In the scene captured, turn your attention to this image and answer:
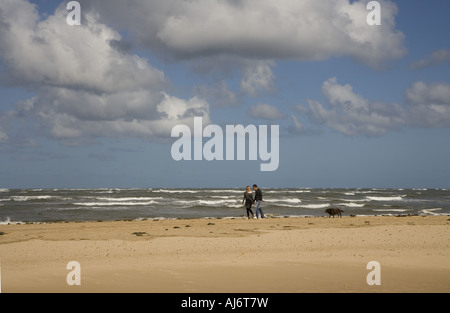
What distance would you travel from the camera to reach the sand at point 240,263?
24.1ft

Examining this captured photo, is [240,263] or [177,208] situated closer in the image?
[240,263]

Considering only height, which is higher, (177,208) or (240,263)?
(240,263)

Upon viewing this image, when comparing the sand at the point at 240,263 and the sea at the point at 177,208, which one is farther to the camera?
the sea at the point at 177,208

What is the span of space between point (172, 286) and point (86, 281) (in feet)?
4.97

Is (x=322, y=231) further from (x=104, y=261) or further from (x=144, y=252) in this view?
(x=104, y=261)

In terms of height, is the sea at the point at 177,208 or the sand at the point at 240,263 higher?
the sand at the point at 240,263

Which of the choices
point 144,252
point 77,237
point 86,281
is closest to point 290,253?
point 144,252

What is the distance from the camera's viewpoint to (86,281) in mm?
7578

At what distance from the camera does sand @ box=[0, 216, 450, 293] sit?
24.1 ft

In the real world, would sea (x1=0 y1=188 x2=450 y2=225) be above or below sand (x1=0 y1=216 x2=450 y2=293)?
below

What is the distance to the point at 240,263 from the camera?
9.38 m

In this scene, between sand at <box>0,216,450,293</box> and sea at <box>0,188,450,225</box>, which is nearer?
sand at <box>0,216,450,293</box>
